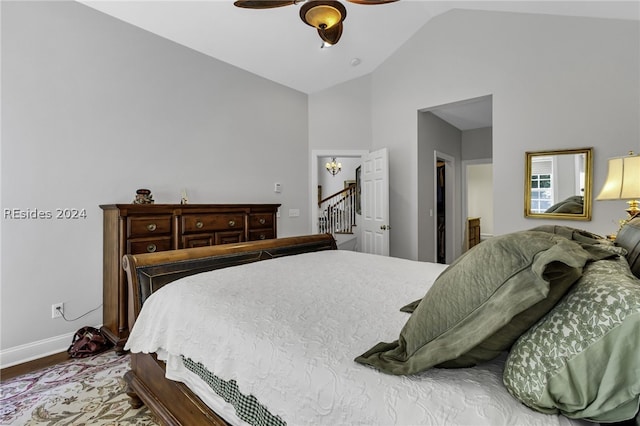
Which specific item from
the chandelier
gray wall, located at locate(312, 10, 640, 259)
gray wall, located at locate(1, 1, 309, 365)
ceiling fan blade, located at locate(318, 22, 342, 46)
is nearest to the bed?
gray wall, located at locate(1, 1, 309, 365)

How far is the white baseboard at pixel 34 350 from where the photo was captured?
2.32 m

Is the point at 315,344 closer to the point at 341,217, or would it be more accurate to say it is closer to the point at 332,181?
the point at 341,217

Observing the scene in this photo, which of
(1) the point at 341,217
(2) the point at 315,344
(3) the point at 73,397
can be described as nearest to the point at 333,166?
(1) the point at 341,217

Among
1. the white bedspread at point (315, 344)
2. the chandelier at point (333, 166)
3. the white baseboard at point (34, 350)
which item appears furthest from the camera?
the chandelier at point (333, 166)

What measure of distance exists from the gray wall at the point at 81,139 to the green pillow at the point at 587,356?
3.28 meters

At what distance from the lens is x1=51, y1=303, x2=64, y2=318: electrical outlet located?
2557 mm

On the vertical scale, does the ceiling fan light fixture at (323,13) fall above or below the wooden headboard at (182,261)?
above

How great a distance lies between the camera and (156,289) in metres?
1.69

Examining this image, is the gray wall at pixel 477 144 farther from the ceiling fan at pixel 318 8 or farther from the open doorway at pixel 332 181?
the ceiling fan at pixel 318 8

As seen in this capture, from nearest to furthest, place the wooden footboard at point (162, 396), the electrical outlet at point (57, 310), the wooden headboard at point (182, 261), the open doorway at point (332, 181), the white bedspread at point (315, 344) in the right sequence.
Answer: the white bedspread at point (315, 344) → the wooden footboard at point (162, 396) → the wooden headboard at point (182, 261) → the electrical outlet at point (57, 310) → the open doorway at point (332, 181)

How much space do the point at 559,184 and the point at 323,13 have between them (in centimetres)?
276

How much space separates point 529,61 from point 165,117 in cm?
389

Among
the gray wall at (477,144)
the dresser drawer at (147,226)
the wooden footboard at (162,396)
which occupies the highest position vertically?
the gray wall at (477,144)

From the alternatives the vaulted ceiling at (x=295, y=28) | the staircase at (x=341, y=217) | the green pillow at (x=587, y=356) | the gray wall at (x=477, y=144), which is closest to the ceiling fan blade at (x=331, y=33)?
the vaulted ceiling at (x=295, y=28)
